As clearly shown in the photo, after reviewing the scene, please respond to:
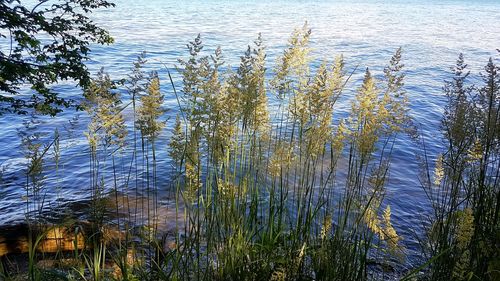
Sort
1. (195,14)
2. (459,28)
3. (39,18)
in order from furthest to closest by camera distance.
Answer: (195,14)
(459,28)
(39,18)

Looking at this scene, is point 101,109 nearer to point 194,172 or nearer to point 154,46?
point 194,172

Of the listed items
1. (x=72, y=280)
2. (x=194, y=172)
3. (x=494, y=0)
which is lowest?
(x=72, y=280)

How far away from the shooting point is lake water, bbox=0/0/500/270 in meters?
8.00

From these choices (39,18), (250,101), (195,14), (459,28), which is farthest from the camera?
(195,14)

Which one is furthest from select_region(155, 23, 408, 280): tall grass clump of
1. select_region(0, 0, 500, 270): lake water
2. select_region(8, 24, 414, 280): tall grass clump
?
select_region(0, 0, 500, 270): lake water

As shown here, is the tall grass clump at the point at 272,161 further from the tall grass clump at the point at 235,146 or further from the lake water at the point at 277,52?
the lake water at the point at 277,52

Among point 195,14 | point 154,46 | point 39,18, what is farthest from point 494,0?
point 39,18

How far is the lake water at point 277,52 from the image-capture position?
8.00 metres

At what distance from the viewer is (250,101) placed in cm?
305

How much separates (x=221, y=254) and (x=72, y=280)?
1004mm

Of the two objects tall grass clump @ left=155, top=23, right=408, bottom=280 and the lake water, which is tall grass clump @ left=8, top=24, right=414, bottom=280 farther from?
the lake water

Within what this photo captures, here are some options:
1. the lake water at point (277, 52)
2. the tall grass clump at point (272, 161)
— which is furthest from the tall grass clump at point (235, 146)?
the lake water at point (277, 52)

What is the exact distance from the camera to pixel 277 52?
19.2 m

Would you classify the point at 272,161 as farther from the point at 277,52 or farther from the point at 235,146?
the point at 277,52
